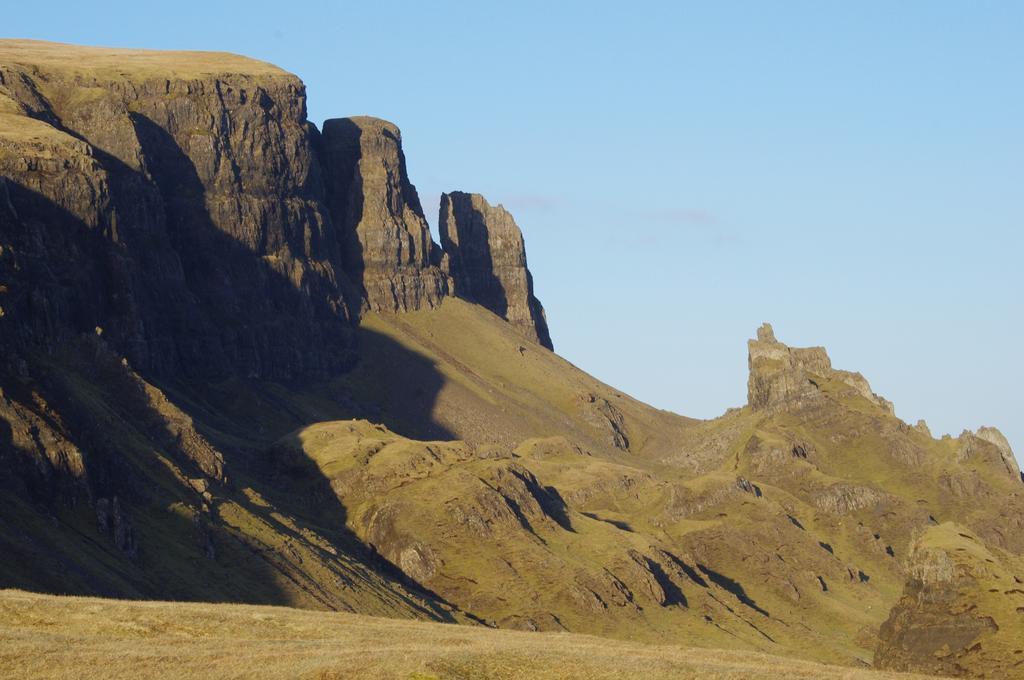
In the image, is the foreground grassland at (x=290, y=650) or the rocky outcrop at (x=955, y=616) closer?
the foreground grassland at (x=290, y=650)

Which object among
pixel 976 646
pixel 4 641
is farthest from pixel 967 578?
pixel 4 641

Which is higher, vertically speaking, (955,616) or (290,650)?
(955,616)

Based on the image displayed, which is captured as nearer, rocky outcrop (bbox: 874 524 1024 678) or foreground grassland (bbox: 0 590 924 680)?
foreground grassland (bbox: 0 590 924 680)

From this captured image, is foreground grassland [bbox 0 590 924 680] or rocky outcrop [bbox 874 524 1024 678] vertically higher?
rocky outcrop [bbox 874 524 1024 678]

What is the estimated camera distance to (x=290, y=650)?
82312mm

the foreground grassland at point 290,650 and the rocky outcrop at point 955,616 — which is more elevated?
the rocky outcrop at point 955,616

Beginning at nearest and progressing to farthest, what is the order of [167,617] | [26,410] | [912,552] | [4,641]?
[4,641] < [167,617] < [912,552] < [26,410]

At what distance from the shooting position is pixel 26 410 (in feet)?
603

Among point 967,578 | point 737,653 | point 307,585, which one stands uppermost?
point 967,578

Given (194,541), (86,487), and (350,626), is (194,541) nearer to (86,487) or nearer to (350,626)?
(86,487)

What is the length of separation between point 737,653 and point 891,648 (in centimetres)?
7308

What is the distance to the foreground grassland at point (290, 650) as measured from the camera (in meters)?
76.0

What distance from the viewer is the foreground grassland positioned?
76000 millimetres

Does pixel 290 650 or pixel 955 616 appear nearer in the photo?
pixel 290 650
